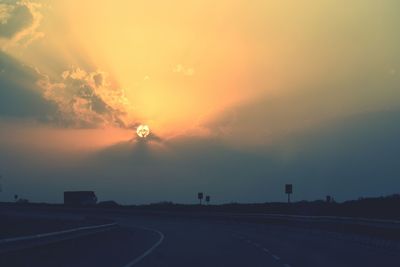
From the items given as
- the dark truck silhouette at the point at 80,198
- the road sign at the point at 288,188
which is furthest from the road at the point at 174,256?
the dark truck silhouette at the point at 80,198

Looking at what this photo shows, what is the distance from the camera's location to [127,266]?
21.5 m

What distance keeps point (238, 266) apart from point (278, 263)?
1.89m

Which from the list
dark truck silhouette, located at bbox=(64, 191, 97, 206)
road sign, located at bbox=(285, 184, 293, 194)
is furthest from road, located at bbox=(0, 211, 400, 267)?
dark truck silhouette, located at bbox=(64, 191, 97, 206)

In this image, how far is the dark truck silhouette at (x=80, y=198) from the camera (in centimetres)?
12628

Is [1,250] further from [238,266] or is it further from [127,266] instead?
[238,266]

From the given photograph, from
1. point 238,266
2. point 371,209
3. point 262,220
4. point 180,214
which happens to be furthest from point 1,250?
point 180,214

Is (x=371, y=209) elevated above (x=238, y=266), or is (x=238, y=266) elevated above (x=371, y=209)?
(x=371, y=209)

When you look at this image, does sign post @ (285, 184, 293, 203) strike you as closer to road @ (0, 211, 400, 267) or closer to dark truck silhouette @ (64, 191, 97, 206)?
road @ (0, 211, 400, 267)

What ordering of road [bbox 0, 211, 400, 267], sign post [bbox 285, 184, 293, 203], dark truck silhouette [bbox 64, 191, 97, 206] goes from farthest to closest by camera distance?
dark truck silhouette [bbox 64, 191, 97, 206], sign post [bbox 285, 184, 293, 203], road [bbox 0, 211, 400, 267]

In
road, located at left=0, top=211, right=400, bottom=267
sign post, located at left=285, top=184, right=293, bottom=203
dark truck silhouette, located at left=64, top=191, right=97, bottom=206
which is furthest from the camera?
dark truck silhouette, located at left=64, top=191, right=97, bottom=206

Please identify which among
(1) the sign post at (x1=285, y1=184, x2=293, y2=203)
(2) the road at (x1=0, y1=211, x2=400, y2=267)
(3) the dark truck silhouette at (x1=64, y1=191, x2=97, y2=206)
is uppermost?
(3) the dark truck silhouette at (x1=64, y1=191, x2=97, y2=206)

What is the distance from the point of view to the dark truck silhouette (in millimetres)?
126275

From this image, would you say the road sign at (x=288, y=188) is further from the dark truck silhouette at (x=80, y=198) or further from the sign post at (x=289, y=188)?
the dark truck silhouette at (x=80, y=198)

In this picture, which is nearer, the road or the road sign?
the road
